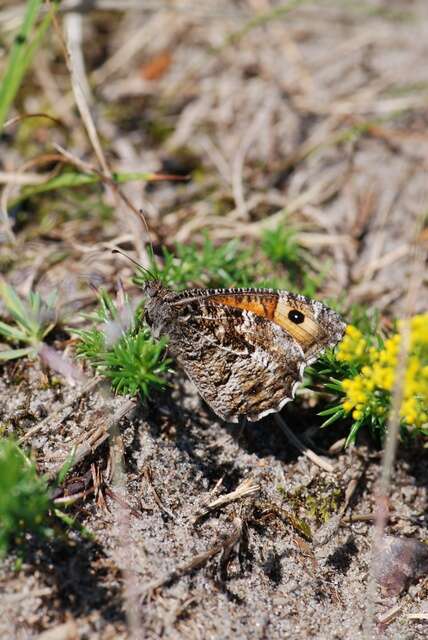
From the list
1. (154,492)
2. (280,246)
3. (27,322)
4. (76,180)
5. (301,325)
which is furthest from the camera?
(280,246)

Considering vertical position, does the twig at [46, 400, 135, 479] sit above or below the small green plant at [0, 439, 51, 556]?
below

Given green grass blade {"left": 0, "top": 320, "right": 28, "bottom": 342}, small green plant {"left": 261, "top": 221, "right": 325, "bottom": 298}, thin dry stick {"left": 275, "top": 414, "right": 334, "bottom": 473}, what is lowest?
thin dry stick {"left": 275, "top": 414, "right": 334, "bottom": 473}

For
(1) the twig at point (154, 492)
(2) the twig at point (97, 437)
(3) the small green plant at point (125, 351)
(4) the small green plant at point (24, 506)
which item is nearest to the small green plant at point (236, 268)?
(3) the small green plant at point (125, 351)

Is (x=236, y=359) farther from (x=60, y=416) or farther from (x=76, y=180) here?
(x=76, y=180)

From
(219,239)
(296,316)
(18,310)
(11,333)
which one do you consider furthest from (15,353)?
(219,239)

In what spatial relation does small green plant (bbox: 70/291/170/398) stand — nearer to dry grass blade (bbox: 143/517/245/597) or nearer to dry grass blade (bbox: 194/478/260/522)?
dry grass blade (bbox: 194/478/260/522)

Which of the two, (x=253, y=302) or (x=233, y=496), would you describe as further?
(x=253, y=302)

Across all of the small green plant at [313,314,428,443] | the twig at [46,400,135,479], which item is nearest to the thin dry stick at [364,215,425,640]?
the small green plant at [313,314,428,443]
